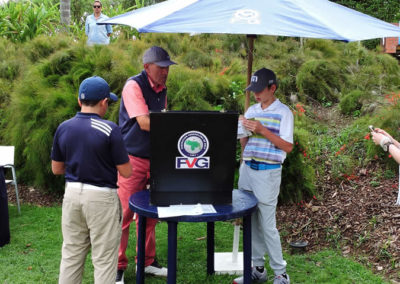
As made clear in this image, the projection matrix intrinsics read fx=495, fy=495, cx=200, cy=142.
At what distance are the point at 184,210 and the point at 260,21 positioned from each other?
130 centimetres

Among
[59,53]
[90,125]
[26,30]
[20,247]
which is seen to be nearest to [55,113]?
[59,53]

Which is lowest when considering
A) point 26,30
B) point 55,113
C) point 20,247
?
point 20,247

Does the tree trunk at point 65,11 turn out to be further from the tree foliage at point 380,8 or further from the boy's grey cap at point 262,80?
the boy's grey cap at point 262,80

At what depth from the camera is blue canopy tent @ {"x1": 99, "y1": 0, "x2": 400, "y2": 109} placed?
3021 mm

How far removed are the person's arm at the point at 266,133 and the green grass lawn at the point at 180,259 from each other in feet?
4.28

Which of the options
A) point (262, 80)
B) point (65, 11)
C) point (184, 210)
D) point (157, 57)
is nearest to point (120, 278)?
point (184, 210)

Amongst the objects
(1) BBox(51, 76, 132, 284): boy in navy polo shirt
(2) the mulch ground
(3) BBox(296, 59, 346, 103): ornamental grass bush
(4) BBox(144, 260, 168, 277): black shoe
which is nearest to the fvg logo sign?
(1) BBox(51, 76, 132, 284): boy in navy polo shirt

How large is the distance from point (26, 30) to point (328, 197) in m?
7.65

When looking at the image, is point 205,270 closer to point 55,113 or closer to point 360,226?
point 360,226

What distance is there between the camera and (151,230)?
4.35m

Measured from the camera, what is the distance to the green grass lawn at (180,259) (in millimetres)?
4320

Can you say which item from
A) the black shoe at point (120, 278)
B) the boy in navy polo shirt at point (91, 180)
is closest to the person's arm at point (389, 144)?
the boy in navy polo shirt at point (91, 180)

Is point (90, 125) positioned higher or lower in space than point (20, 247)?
higher

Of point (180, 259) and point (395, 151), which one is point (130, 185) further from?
point (395, 151)
